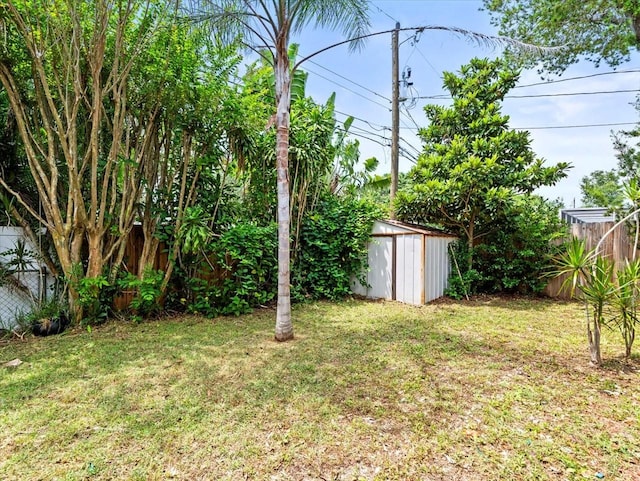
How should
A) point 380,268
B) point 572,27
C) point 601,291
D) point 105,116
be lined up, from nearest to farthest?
point 601,291
point 105,116
point 380,268
point 572,27

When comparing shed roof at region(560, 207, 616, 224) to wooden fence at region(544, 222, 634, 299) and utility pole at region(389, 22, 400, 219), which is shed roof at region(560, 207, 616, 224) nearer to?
wooden fence at region(544, 222, 634, 299)

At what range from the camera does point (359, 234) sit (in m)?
6.72

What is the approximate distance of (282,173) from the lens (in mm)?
4094

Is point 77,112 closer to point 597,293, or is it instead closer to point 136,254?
point 136,254

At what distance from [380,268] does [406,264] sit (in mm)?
600

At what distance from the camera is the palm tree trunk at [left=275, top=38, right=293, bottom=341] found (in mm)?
4004

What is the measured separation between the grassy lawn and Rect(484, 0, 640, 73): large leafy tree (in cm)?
750

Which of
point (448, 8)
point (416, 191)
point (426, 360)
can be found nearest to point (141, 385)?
point (426, 360)

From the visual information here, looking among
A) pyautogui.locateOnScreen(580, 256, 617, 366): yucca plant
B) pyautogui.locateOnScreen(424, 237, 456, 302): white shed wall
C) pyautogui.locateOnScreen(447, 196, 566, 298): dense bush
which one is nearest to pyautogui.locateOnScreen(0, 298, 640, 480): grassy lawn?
pyautogui.locateOnScreen(580, 256, 617, 366): yucca plant

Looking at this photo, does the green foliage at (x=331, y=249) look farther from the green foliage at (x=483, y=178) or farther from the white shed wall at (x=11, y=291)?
the white shed wall at (x=11, y=291)

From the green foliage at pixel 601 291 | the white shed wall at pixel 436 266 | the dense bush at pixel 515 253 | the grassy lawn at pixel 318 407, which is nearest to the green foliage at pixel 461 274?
the dense bush at pixel 515 253

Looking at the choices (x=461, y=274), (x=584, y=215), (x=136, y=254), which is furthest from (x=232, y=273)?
(x=584, y=215)

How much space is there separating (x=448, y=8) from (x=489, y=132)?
2.45m

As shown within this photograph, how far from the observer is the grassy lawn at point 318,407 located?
6.36 feet
